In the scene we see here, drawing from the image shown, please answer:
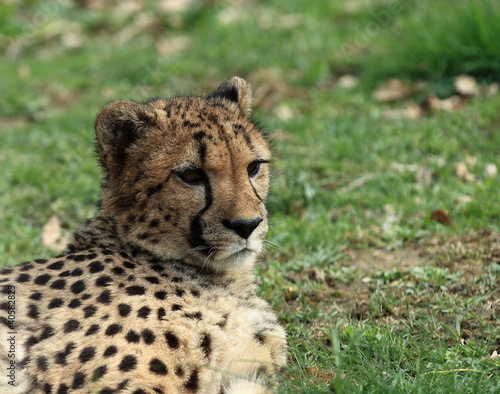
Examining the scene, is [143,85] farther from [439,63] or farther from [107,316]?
[107,316]

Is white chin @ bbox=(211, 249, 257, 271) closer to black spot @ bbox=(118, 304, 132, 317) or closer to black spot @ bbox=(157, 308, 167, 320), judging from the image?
black spot @ bbox=(157, 308, 167, 320)

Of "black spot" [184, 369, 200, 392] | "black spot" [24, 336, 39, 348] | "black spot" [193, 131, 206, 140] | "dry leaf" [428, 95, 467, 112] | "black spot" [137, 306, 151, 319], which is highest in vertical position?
"dry leaf" [428, 95, 467, 112]

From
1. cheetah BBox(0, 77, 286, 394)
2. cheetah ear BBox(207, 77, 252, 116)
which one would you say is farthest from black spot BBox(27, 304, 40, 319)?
cheetah ear BBox(207, 77, 252, 116)

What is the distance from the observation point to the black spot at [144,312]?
3263 mm

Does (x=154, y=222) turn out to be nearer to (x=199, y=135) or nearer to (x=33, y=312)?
(x=199, y=135)

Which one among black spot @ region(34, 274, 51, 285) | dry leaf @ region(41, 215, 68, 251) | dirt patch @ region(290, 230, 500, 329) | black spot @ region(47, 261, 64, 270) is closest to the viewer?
black spot @ region(34, 274, 51, 285)

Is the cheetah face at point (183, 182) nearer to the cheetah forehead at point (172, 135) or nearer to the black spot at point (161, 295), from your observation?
the cheetah forehead at point (172, 135)

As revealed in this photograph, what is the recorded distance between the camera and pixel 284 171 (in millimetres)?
6434

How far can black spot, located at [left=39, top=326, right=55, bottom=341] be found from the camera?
322 cm

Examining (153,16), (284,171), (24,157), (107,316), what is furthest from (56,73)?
(107,316)

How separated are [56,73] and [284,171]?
15.2 ft

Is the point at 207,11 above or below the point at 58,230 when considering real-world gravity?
above

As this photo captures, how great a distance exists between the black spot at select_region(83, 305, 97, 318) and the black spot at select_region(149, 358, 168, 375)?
14.3 inches

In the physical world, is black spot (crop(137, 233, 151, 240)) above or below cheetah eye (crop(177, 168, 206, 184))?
below
